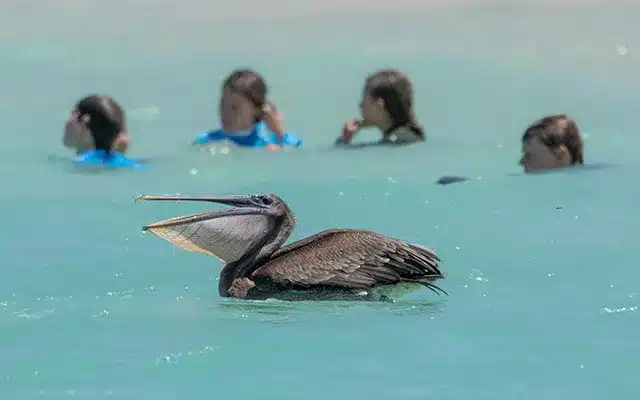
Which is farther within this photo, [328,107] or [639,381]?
[328,107]

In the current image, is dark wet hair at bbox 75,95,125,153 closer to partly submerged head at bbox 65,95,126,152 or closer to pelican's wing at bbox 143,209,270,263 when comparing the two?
partly submerged head at bbox 65,95,126,152

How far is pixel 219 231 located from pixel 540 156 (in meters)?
5.10

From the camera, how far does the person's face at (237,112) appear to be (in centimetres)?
1509

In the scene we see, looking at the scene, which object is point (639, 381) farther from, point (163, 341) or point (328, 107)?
point (328, 107)

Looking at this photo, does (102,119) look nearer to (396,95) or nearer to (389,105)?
(389,105)

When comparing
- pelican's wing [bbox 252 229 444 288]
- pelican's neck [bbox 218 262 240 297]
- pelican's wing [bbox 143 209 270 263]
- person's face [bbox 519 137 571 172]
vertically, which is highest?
person's face [bbox 519 137 571 172]

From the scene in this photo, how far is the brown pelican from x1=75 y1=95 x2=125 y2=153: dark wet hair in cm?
574

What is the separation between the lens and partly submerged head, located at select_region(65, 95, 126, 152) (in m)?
14.1

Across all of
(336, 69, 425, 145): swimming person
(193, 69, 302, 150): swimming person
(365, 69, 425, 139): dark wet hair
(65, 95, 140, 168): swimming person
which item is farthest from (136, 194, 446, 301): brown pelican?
(365, 69, 425, 139): dark wet hair

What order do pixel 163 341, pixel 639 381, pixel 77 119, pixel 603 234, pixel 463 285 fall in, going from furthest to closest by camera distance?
pixel 77 119 → pixel 603 234 → pixel 463 285 → pixel 163 341 → pixel 639 381

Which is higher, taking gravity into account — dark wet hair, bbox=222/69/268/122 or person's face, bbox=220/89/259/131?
dark wet hair, bbox=222/69/268/122

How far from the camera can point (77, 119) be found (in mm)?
14336

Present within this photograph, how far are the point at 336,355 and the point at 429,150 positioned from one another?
24.9ft

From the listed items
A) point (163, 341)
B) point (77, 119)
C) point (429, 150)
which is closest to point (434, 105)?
point (429, 150)
